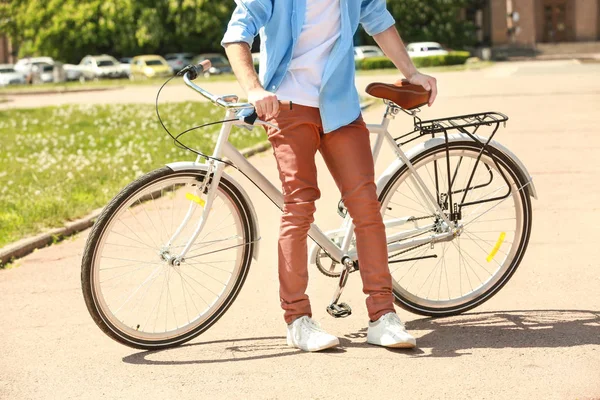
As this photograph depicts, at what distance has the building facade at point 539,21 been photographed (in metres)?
68.0

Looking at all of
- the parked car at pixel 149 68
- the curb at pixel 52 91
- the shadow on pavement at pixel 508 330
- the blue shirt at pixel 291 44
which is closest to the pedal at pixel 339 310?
the shadow on pavement at pixel 508 330

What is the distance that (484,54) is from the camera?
58.0 metres

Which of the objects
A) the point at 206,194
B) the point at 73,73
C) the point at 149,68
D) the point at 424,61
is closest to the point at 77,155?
the point at 206,194

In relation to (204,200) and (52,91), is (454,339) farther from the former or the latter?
(52,91)

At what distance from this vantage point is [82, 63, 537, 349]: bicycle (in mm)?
4832

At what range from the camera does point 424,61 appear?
4875 centimetres

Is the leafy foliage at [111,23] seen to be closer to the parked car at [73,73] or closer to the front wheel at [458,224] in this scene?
the parked car at [73,73]

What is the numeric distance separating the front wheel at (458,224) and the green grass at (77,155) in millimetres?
3559

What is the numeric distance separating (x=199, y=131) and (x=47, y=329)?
10999 mm

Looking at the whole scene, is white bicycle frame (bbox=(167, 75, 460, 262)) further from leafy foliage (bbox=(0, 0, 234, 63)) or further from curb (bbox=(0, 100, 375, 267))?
leafy foliage (bbox=(0, 0, 234, 63))

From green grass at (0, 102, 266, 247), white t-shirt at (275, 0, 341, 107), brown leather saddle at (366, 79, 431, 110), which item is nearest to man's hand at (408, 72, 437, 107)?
brown leather saddle at (366, 79, 431, 110)

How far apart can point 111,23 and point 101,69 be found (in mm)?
3814

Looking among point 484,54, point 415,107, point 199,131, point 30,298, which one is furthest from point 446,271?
point 484,54

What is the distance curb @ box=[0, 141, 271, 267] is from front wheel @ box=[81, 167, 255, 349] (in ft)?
8.17
